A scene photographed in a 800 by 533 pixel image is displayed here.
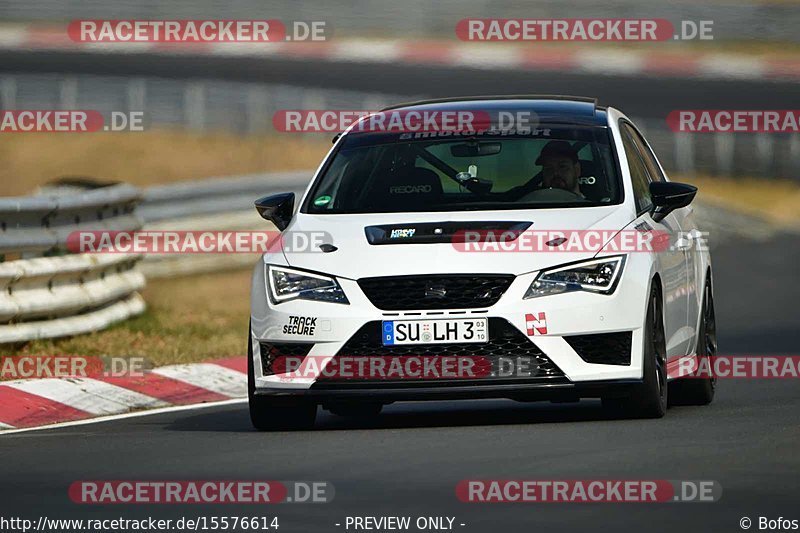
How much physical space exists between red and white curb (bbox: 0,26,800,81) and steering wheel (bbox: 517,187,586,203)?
93.4 feet

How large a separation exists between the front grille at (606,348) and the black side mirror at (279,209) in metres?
1.95

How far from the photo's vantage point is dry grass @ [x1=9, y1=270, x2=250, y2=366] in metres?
13.4

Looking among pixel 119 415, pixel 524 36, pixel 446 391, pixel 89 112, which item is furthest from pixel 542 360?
pixel 524 36

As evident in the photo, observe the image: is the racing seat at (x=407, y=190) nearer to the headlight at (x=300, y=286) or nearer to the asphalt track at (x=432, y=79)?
the headlight at (x=300, y=286)

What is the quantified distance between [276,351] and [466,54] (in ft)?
101

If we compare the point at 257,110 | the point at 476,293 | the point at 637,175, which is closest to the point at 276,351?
the point at 476,293

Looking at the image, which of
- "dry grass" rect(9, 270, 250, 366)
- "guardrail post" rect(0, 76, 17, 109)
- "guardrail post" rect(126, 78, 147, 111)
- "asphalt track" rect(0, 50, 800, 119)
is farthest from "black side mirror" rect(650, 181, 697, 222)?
"asphalt track" rect(0, 50, 800, 119)

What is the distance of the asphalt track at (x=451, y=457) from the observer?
7109mm

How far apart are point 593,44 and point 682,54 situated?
8.73ft

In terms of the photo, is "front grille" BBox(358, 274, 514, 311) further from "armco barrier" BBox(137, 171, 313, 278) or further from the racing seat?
"armco barrier" BBox(137, 171, 313, 278)

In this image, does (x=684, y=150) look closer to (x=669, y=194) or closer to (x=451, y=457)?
(x=669, y=194)

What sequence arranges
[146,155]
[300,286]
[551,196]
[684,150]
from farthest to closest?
[684,150] → [146,155] → [551,196] → [300,286]

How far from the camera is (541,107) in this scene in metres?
11.2

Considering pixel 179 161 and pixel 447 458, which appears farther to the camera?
pixel 179 161
